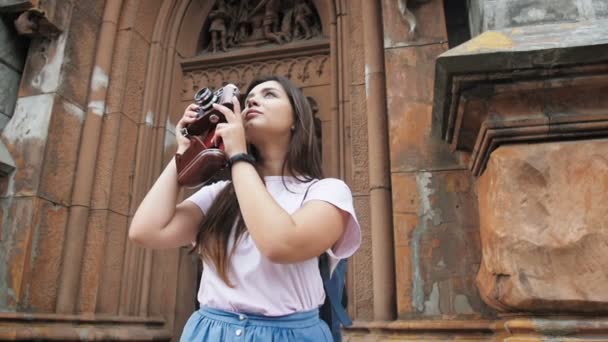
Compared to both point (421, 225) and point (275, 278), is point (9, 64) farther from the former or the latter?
point (275, 278)

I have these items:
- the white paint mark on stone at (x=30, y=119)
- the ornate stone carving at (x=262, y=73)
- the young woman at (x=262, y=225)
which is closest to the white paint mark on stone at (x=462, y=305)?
the young woman at (x=262, y=225)

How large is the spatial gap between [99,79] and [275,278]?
128 inches

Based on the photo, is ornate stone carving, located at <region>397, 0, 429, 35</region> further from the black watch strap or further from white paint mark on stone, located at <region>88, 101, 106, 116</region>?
white paint mark on stone, located at <region>88, 101, 106, 116</region>

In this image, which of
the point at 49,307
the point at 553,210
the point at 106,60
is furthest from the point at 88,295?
the point at 553,210

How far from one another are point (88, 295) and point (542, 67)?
3.11 metres

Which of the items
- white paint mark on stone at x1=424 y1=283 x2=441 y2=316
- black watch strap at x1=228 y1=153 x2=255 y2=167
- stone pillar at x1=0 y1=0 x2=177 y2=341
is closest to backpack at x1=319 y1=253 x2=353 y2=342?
black watch strap at x1=228 y1=153 x2=255 y2=167

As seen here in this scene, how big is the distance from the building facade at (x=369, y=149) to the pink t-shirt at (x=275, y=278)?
0.70 meters

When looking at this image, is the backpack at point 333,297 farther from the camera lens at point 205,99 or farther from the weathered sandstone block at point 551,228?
the weathered sandstone block at point 551,228

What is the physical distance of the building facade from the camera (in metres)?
1.43

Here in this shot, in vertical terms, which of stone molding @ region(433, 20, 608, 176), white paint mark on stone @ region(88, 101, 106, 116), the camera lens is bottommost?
the camera lens

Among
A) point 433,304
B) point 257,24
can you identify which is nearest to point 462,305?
point 433,304

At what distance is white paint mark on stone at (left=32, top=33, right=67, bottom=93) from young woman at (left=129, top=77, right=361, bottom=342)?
2.67 m

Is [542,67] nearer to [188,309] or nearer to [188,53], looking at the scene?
[188,309]

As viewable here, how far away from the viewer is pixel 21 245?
2889 mm
